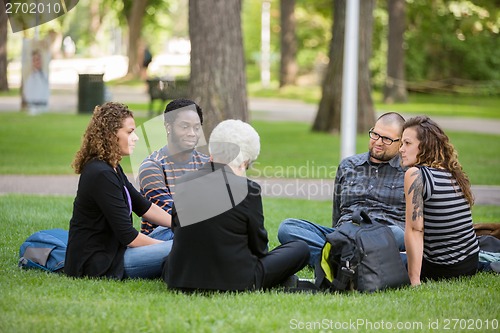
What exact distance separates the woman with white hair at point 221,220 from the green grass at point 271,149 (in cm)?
774

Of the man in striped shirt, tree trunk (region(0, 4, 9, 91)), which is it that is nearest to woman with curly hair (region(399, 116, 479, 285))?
the man in striped shirt

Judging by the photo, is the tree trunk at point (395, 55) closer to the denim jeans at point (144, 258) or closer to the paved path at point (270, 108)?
the paved path at point (270, 108)

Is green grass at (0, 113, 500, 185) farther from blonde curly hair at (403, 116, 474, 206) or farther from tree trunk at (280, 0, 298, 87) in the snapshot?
tree trunk at (280, 0, 298, 87)

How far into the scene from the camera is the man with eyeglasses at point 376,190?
22.4ft

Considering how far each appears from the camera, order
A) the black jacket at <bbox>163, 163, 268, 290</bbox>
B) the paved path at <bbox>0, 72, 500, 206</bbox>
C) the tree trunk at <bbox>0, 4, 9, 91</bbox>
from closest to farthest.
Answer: the black jacket at <bbox>163, 163, 268, 290</bbox> → the paved path at <bbox>0, 72, 500, 206</bbox> → the tree trunk at <bbox>0, 4, 9, 91</bbox>

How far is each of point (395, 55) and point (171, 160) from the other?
28.4 metres

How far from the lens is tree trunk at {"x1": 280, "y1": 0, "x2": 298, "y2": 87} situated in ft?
122

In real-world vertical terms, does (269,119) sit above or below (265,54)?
below

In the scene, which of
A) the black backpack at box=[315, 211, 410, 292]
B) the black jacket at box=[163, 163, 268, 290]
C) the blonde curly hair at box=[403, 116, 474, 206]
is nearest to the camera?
the black jacket at box=[163, 163, 268, 290]

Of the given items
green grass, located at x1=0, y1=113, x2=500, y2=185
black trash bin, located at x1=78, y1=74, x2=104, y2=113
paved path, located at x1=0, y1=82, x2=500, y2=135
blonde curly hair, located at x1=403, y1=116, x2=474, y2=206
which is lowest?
paved path, located at x1=0, y1=82, x2=500, y2=135

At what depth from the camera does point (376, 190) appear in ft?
22.7

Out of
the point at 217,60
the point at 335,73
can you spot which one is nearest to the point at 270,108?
the point at 335,73

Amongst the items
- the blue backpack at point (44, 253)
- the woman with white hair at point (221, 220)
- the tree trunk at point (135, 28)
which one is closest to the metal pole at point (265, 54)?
the tree trunk at point (135, 28)

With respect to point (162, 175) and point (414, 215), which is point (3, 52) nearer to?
point (162, 175)
